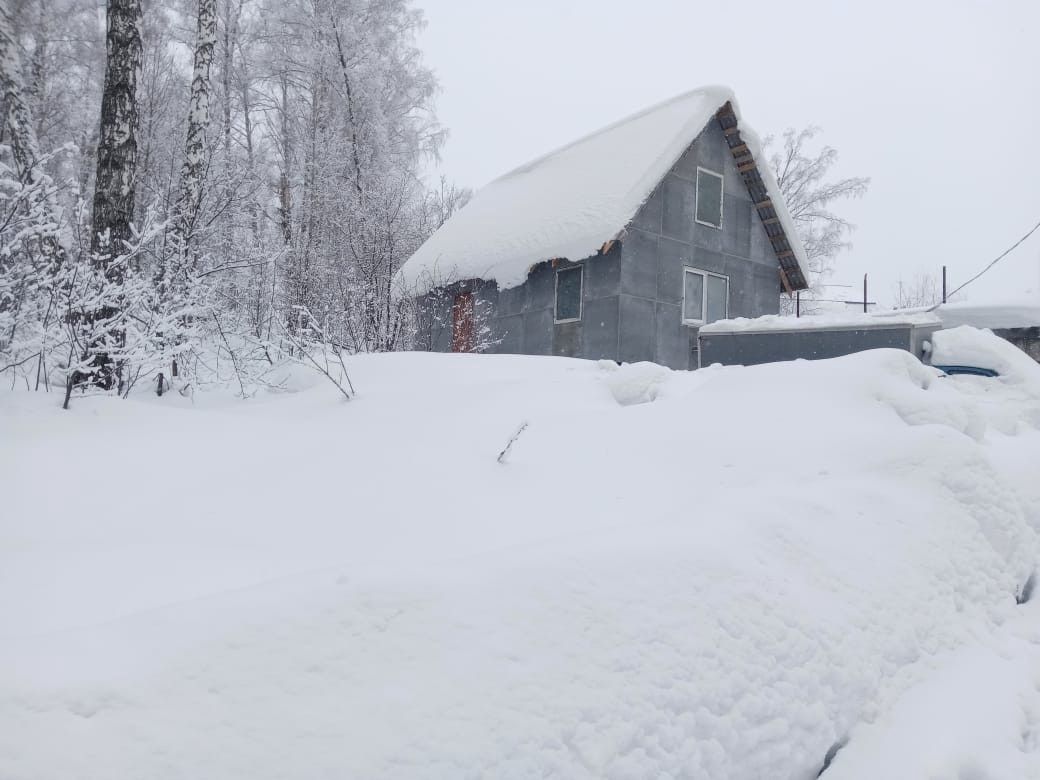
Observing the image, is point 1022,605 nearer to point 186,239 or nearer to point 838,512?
point 838,512

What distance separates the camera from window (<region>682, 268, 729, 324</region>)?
12.1 metres

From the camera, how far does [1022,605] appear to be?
322 cm

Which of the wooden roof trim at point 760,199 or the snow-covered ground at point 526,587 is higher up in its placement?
the wooden roof trim at point 760,199

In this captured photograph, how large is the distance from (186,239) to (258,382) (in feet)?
4.49

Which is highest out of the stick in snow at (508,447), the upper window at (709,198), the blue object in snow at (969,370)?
the upper window at (709,198)

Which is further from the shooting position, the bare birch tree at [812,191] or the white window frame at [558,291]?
the bare birch tree at [812,191]

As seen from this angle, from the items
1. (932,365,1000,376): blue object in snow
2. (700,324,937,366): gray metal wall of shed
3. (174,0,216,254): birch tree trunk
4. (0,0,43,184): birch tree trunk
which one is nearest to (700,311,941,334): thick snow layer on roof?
(700,324,937,366): gray metal wall of shed

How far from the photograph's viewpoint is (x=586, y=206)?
1118 cm

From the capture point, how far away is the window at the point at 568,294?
1167 centimetres

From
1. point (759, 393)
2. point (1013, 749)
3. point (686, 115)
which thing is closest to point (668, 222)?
point (686, 115)

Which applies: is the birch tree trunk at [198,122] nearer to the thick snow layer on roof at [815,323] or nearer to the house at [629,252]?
the house at [629,252]

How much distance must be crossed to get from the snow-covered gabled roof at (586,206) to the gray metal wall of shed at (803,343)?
122 inches

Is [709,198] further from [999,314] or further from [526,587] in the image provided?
[526,587]

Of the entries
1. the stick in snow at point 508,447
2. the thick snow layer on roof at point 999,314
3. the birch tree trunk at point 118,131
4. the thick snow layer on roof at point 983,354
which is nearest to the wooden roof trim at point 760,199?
the thick snow layer on roof at point 999,314
